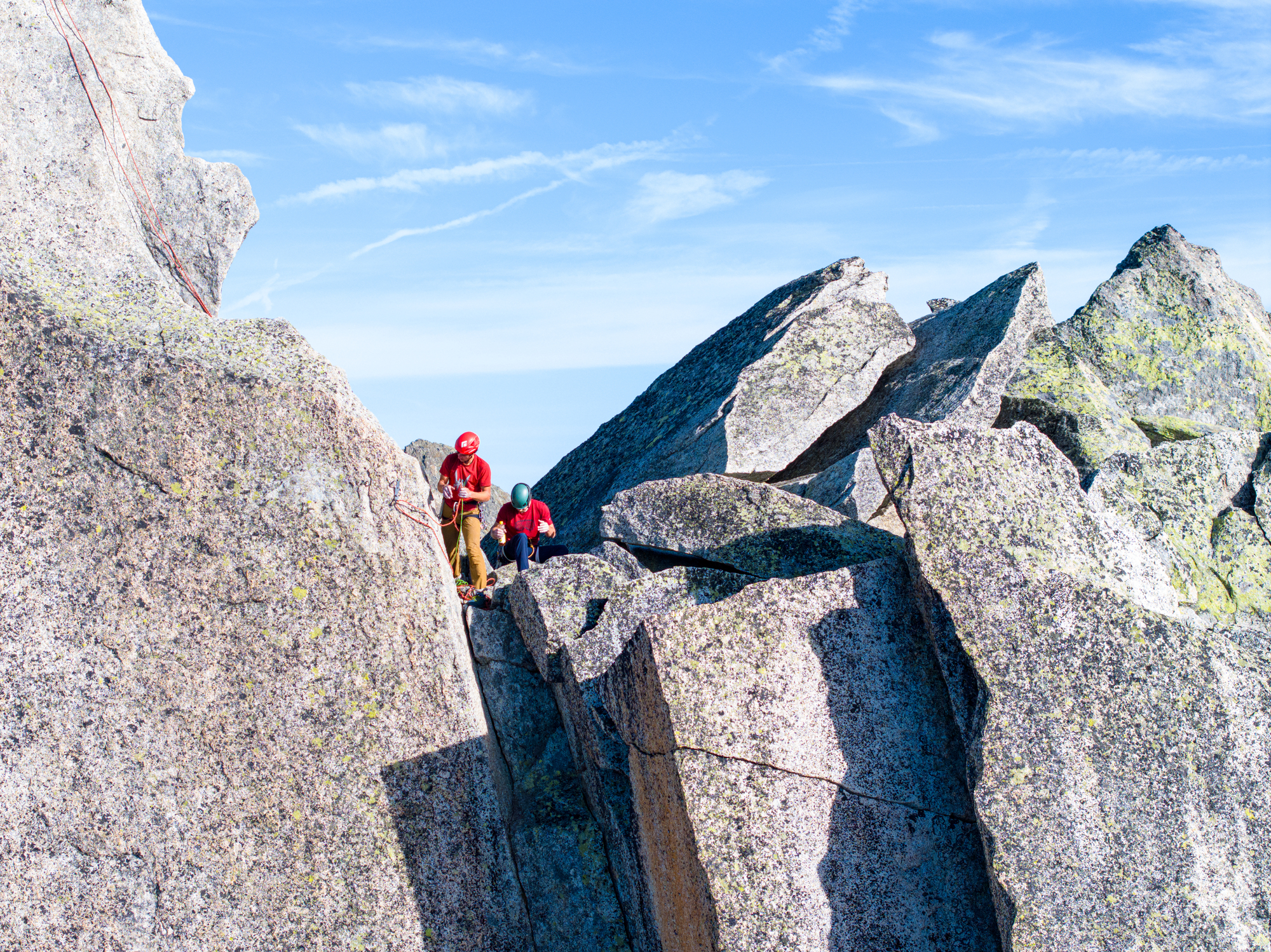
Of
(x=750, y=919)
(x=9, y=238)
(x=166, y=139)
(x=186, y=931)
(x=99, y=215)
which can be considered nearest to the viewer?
(x=750, y=919)

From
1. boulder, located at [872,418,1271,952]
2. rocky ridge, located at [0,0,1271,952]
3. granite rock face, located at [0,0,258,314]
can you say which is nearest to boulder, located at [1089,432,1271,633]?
rocky ridge, located at [0,0,1271,952]

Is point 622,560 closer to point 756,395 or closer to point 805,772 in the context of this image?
point 805,772

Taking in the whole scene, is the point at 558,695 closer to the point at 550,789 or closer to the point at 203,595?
the point at 550,789

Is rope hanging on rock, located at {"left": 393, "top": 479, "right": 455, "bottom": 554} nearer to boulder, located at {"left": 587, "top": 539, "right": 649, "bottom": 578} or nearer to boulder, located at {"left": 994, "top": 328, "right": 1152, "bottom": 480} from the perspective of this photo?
boulder, located at {"left": 587, "top": 539, "right": 649, "bottom": 578}

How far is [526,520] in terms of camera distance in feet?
39.9

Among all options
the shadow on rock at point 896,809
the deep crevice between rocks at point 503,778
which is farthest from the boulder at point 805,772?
the deep crevice between rocks at point 503,778

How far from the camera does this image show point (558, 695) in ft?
29.6

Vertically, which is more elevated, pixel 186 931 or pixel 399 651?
pixel 399 651

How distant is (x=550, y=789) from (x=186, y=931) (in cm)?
291

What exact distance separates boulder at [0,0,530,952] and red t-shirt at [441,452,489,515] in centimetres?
348

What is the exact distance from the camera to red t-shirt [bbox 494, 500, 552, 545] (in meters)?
12.1

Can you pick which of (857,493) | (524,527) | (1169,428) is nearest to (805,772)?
(857,493)

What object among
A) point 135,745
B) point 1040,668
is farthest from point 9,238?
point 1040,668

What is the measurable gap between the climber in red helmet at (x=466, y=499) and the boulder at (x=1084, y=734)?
5.60 m
